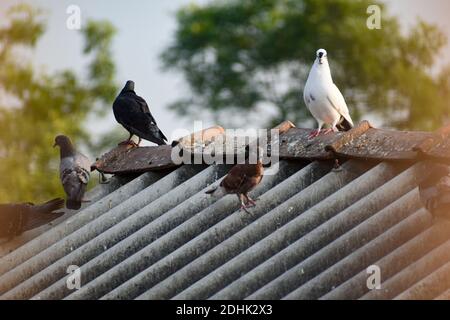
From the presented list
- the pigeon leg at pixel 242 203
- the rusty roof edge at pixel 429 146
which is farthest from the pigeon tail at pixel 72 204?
the rusty roof edge at pixel 429 146

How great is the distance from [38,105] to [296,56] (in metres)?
13.4

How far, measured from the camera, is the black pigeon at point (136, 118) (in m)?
15.6

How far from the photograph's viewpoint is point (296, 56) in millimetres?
57375

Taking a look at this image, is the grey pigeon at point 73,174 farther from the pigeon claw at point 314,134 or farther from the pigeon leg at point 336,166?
the pigeon leg at point 336,166

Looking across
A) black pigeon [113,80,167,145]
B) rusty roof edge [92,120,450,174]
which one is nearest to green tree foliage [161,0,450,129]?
black pigeon [113,80,167,145]

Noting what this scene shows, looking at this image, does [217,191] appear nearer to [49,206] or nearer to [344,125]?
[49,206]

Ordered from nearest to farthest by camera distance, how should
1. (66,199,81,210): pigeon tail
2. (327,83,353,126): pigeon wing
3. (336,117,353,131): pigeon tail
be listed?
(66,199,81,210): pigeon tail
(327,83,353,126): pigeon wing
(336,117,353,131): pigeon tail

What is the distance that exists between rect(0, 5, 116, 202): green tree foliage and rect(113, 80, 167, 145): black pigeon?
25830mm

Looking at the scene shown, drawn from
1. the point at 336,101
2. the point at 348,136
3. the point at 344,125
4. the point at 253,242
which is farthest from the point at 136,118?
the point at 253,242

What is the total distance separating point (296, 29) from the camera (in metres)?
58.6

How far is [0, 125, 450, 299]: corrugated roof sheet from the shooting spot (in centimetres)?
961

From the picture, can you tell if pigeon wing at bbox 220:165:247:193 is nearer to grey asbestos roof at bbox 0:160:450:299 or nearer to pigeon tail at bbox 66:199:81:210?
grey asbestos roof at bbox 0:160:450:299
